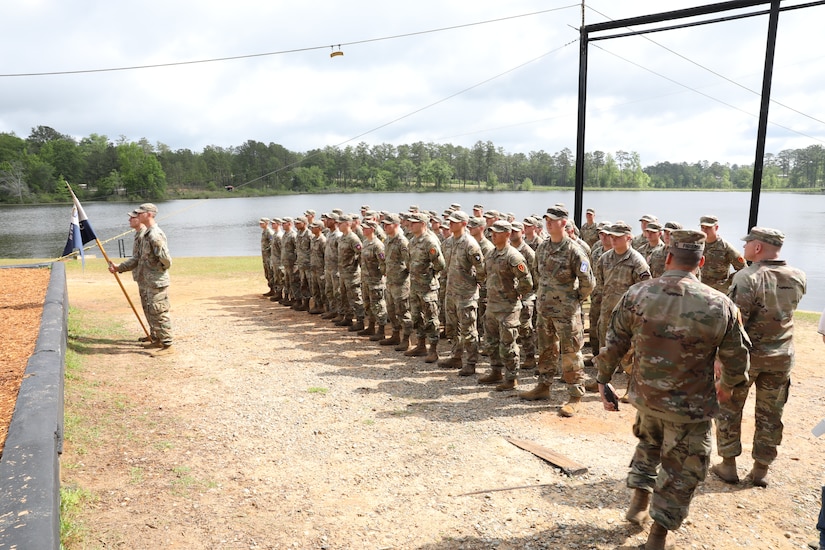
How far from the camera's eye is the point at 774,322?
4039 mm

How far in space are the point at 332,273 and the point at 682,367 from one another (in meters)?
7.77

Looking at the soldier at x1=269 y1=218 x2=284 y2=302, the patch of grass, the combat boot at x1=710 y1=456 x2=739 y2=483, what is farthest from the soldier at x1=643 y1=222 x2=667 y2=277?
the soldier at x1=269 y1=218 x2=284 y2=302

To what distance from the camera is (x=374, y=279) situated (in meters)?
9.15

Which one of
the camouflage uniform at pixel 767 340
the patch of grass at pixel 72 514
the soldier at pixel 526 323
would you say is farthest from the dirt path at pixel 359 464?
the soldier at pixel 526 323

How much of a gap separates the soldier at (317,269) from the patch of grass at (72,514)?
286 inches

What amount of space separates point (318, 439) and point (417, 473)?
1140mm

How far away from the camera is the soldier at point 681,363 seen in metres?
3.11

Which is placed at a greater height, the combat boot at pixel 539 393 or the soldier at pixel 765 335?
the soldier at pixel 765 335

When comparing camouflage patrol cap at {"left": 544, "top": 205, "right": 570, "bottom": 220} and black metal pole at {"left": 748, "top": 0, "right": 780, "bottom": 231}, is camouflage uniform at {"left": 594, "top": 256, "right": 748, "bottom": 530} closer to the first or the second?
camouflage patrol cap at {"left": 544, "top": 205, "right": 570, "bottom": 220}

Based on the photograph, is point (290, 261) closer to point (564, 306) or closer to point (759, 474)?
point (564, 306)

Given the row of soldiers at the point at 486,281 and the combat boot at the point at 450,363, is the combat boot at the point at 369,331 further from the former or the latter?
the combat boot at the point at 450,363

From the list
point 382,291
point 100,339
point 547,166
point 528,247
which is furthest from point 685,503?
point 547,166

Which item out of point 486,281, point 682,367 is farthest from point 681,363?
point 486,281

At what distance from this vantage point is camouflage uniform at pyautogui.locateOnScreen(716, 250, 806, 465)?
4039 mm
